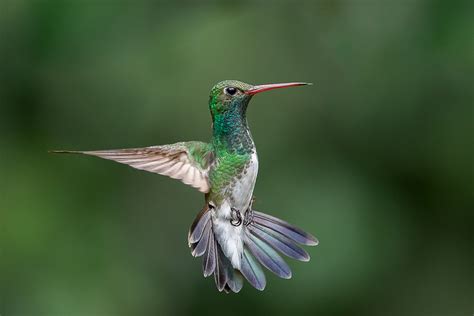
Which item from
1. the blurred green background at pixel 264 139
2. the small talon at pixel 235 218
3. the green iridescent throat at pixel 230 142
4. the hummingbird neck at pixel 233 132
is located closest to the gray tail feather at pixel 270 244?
the small talon at pixel 235 218

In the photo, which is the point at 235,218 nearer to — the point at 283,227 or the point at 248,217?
the point at 248,217

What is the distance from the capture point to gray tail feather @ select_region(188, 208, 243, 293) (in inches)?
97.7

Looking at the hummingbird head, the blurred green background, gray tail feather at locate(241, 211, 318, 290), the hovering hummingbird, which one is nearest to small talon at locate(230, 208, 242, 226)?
the hovering hummingbird

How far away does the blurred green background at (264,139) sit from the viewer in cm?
447

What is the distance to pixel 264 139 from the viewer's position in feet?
16.2

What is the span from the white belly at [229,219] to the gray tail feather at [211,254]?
0.06ft

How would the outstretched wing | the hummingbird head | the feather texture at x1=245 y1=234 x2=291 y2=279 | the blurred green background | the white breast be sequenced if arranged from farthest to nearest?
the blurred green background → the feather texture at x1=245 y1=234 x2=291 y2=279 → the white breast → the hummingbird head → the outstretched wing

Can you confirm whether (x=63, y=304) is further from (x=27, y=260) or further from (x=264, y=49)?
(x=264, y=49)

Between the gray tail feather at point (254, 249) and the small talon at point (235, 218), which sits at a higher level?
the small talon at point (235, 218)

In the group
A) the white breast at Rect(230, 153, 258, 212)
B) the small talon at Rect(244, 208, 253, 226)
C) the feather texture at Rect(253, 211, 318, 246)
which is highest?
the white breast at Rect(230, 153, 258, 212)

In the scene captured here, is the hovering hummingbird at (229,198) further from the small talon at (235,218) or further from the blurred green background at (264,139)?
the blurred green background at (264,139)

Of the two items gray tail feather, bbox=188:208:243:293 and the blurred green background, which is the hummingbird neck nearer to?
gray tail feather, bbox=188:208:243:293

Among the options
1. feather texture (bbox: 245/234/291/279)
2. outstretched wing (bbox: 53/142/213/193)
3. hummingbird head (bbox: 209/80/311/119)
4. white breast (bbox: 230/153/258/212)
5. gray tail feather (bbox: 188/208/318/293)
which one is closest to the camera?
outstretched wing (bbox: 53/142/213/193)

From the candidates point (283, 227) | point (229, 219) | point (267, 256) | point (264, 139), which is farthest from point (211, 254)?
point (264, 139)
